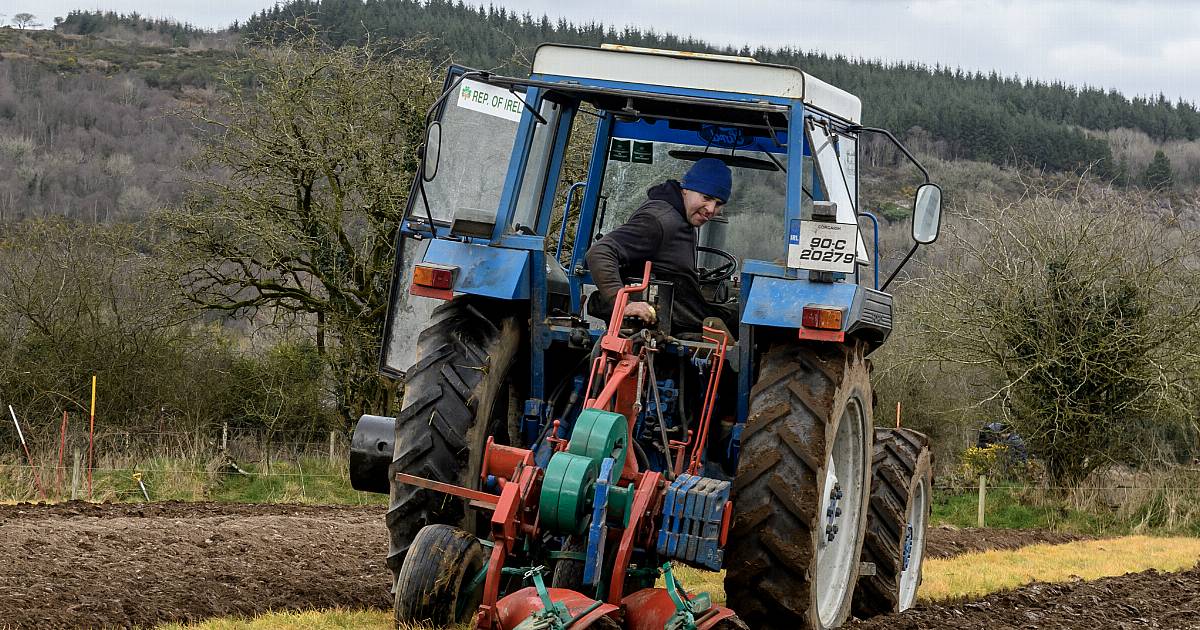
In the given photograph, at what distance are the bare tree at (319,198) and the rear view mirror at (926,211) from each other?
520 inches

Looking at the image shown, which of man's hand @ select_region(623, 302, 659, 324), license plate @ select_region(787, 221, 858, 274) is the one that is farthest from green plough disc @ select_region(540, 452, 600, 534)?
license plate @ select_region(787, 221, 858, 274)

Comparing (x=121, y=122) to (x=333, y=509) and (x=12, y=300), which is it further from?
(x=333, y=509)

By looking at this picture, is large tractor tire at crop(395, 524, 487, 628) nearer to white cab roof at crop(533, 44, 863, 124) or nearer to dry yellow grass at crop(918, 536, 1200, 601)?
white cab roof at crop(533, 44, 863, 124)

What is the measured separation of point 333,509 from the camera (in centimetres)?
1455

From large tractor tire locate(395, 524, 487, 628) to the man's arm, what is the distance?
4.92 feet

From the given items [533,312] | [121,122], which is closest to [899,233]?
[121,122]

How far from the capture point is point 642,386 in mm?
6188

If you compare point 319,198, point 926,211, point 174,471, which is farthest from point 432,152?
point 319,198

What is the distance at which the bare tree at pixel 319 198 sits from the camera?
1961 cm

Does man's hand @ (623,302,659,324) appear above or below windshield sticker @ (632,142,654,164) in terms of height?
below

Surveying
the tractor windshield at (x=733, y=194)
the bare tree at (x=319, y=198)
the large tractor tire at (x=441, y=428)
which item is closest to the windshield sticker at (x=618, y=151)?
the tractor windshield at (x=733, y=194)

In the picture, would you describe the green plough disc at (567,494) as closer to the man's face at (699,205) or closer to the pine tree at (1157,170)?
the man's face at (699,205)

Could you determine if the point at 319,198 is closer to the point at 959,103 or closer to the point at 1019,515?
the point at 1019,515

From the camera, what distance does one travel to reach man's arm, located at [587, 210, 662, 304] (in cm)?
656
